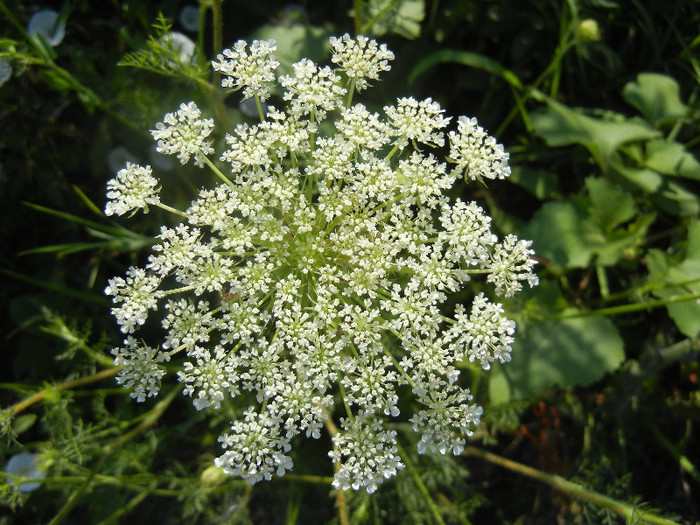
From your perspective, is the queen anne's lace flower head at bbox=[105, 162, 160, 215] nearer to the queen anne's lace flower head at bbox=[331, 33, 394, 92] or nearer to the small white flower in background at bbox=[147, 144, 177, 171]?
the queen anne's lace flower head at bbox=[331, 33, 394, 92]

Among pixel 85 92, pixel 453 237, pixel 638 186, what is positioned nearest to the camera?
pixel 453 237

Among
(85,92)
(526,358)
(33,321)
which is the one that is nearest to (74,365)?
(33,321)

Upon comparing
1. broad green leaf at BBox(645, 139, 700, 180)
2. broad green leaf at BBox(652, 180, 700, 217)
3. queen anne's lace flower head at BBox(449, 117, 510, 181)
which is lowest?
broad green leaf at BBox(652, 180, 700, 217)

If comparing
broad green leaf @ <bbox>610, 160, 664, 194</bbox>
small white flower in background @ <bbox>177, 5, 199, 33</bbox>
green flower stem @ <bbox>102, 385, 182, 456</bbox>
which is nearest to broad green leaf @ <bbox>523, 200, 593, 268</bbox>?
broad green leaf @ <bbox>610, 160, 664, 194</bbox>

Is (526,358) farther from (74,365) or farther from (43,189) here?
(43,189)

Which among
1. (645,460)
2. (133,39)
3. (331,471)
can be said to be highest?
(133,39)

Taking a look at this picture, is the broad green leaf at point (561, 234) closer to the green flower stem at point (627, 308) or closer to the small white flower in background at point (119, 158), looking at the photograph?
the green flower stem at point (627, 308)

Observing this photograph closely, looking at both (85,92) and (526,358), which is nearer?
(85,92)
